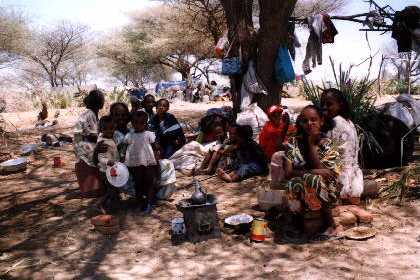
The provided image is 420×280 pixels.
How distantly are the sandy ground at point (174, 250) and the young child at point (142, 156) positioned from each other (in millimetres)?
292

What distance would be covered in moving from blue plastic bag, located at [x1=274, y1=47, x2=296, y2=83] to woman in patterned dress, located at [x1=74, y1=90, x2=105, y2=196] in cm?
292

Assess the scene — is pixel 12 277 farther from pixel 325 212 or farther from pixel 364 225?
pixel 364 225

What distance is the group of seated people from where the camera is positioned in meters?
3.97

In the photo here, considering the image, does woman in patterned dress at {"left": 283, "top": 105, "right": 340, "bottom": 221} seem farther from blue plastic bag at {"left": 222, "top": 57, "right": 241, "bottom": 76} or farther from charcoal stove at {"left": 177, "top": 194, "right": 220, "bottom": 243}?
blue plastic bag at {"left": 222, "top": 57, "right": 241, "bottom": 76}

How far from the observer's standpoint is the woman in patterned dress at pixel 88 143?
17.7 feet

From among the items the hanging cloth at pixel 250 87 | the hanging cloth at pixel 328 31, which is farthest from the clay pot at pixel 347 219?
the hanging cloth at pixel 328 31

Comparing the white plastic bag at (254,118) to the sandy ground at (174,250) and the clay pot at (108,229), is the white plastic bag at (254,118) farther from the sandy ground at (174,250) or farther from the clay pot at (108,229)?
the clay pot at (108,229)

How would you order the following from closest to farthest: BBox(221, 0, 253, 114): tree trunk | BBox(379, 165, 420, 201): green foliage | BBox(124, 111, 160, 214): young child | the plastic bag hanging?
BBox(379, 165, 420, 201): green foliage
BBox(124, 111, 160, 214): young child
BBox(221, 0, 253, 114): tree trunk
the plastic bag hanging

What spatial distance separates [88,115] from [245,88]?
278 centimetres

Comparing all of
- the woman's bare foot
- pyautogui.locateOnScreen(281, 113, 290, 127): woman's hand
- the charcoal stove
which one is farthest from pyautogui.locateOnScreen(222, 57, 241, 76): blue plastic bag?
the charcoal stove

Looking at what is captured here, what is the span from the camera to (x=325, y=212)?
13.1 feet

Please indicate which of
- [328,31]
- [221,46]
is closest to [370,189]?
[328,31]

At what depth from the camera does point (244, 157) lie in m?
6.08

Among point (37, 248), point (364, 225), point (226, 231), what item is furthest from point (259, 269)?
point (37, 248)
